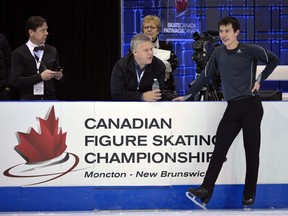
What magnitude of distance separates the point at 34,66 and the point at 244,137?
1.95 meters

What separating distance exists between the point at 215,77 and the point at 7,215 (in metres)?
2.88

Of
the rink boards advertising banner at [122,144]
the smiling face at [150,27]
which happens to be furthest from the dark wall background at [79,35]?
the rink boards advertising banner at [122,144]

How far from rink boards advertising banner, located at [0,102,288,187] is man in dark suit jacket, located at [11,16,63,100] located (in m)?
0.51

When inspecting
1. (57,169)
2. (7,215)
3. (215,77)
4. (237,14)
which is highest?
(237,14)

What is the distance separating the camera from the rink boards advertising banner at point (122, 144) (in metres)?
5.35

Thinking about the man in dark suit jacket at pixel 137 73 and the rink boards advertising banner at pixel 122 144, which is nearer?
the rink boards advertising banner at pixel 122 144

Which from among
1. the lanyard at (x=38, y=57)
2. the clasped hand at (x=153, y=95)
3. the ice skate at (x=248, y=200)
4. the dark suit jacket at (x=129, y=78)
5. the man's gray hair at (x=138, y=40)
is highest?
the man's gray hair at (x=138, y=40)

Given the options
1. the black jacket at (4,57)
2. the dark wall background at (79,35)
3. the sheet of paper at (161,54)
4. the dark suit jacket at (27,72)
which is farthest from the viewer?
the dark wall background at (79,35)

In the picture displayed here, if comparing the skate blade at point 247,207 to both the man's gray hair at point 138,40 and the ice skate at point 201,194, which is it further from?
the man's gray hair at point 138,40

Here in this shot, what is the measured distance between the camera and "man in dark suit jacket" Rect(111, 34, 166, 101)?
18.0ft

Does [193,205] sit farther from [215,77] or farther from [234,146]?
[215,77]

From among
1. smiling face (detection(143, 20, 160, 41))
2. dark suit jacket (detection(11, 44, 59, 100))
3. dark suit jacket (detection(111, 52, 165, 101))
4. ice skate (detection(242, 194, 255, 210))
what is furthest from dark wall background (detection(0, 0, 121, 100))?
ice skate (detection(242, 194, 255, 210))

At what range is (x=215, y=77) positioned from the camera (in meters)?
7.16

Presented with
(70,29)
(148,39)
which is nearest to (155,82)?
(148,39)
